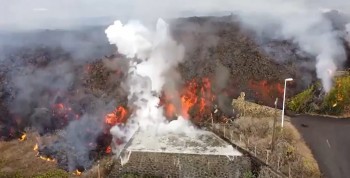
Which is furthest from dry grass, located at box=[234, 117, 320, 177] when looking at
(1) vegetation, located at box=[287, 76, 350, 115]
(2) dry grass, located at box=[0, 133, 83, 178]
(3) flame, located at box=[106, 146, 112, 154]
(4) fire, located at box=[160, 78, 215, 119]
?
(2) dry grass, located at box=[0, 133, 83, 178]

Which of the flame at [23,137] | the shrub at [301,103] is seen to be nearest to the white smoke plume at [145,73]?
the flame at [23,137]

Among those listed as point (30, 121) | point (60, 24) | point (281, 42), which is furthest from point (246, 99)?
point (60, 24)

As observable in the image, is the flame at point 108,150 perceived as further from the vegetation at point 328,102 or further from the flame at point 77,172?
the vegetation at point 328,102

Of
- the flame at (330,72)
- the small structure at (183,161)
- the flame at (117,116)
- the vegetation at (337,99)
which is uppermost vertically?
the flame at (330,72)

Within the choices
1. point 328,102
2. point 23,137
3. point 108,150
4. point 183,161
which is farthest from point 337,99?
point 23,137

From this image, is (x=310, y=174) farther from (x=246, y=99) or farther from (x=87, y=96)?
(x=87, y=96)
